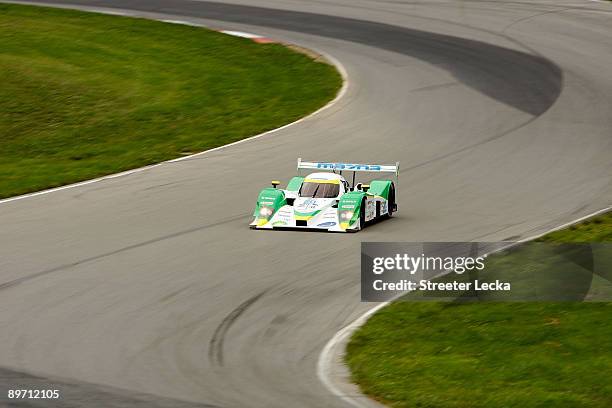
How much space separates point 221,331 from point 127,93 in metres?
18.9

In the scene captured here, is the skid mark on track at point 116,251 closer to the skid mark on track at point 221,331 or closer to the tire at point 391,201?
the tire at point 391,201

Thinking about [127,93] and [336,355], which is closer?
[336,355]

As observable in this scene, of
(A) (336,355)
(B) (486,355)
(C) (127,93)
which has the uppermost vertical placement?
(B) (486,355)

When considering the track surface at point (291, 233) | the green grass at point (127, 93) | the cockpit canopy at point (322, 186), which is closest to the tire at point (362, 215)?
the track surface at point (291, 233)

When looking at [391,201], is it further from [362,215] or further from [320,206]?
[320,206]

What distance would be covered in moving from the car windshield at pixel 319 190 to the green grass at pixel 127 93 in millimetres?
6259

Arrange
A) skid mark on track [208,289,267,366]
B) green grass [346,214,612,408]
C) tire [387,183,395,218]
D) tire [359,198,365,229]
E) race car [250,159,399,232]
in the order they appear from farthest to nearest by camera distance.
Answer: tire [387,183,395,218] → tire [359,198,365,229] → race car [250,159,399,232] → skid mark on track [208,289,267,366] → green grass [346,214,612,408]

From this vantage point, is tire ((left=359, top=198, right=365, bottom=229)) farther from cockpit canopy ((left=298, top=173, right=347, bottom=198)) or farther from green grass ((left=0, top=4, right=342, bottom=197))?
green grass ((left=0, top=4, right=342, bottom=197))

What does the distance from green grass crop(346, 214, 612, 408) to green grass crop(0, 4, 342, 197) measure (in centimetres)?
1175

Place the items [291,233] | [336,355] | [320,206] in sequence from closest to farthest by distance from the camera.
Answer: [336,355] < [291,233] < [320,206]
